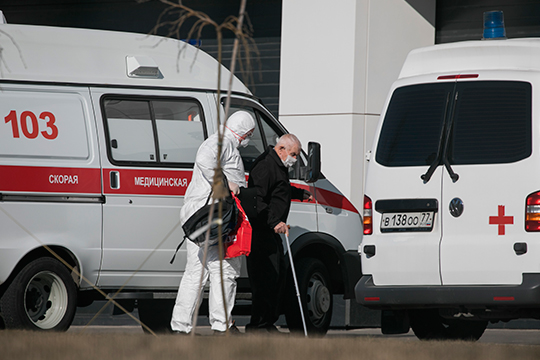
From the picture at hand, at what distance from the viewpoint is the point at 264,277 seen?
7.23 meters

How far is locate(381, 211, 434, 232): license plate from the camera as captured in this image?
623 centimetres

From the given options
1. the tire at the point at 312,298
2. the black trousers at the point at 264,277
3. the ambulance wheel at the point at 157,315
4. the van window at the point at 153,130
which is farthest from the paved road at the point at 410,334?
the van window at the point at 153,130

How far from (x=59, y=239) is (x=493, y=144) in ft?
11.2

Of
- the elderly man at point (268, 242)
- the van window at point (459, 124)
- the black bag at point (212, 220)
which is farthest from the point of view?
the elderly man at point (268, 242)

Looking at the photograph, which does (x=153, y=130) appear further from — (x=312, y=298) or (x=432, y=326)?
(x=432, y=326)

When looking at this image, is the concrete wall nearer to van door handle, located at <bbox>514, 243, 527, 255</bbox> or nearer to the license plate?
the license plate

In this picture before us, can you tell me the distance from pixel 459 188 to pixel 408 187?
40 centimetres

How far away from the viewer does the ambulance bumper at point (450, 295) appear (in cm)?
575

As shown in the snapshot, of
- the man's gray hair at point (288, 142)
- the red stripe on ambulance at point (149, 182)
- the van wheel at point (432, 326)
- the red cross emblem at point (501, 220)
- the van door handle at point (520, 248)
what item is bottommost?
the van wheel at point (432, 326)

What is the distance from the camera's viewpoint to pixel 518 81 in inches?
238

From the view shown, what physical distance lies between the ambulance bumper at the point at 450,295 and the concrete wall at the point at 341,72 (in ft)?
15.2

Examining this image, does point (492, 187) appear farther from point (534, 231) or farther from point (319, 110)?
point (319, 110)

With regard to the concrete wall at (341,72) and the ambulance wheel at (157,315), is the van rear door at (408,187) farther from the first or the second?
the concrete wall at (341,72)

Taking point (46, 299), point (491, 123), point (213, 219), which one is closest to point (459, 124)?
point (491, 123)
